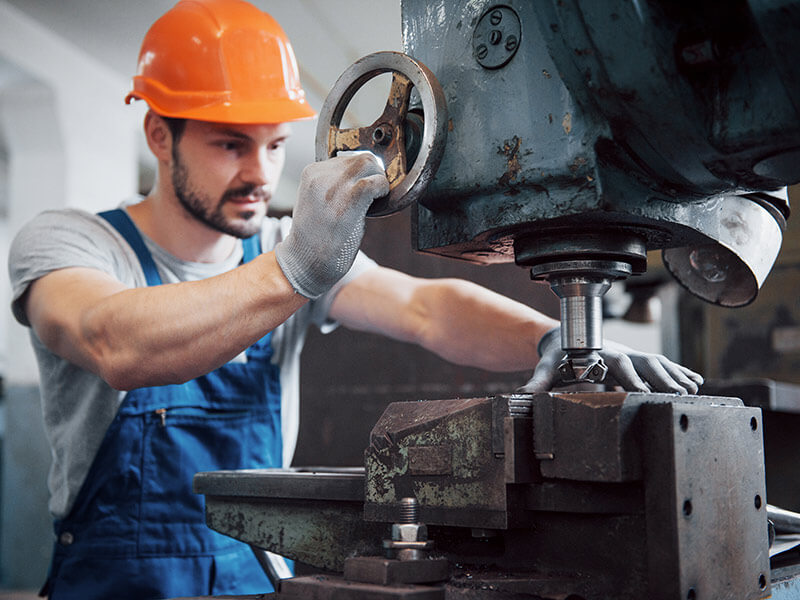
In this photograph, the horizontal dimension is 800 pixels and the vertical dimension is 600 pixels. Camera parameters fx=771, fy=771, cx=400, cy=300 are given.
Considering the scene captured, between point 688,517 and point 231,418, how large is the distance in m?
1.17

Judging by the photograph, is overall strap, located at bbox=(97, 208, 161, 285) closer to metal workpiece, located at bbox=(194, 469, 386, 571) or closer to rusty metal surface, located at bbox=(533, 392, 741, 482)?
metal workpiece, located at bbox=(194, 469, 386, 571)

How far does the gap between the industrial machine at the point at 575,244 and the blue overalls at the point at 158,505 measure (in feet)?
1.94

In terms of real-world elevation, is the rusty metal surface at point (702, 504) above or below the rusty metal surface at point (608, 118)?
below

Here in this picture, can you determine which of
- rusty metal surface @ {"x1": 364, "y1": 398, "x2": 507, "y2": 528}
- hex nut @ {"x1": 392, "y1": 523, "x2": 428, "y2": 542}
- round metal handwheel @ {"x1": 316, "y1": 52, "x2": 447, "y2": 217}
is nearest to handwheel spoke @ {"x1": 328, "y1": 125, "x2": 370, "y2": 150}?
round metal handwheel @ {"x1": 316, "y1": 52, "x2": 447, "y2": 217}

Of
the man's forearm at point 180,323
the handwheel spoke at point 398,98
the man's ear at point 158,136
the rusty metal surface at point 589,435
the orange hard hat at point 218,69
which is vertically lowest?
the rusty metal surface at point 589,435

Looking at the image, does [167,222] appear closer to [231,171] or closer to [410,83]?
[231,171]

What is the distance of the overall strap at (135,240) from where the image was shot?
173 centimetres

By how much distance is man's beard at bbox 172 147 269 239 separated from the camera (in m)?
1.76

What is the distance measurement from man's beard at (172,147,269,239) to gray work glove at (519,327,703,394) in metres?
0.85

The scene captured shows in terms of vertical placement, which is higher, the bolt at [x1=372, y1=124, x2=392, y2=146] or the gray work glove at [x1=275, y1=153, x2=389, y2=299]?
the bolt at [x1=372, y1=124, x2=392, y2=146]

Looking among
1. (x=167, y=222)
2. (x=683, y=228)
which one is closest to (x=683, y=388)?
(x=683, y=228)

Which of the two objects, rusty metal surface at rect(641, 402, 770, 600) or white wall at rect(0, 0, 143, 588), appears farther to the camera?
white wall at rect(0, 0, 143, 588)

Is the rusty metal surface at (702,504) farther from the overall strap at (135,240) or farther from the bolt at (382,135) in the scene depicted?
the overall strap at (135,240)

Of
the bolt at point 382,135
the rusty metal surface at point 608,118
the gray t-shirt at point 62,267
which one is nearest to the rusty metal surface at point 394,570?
the rusty metal surface at point 608,118
